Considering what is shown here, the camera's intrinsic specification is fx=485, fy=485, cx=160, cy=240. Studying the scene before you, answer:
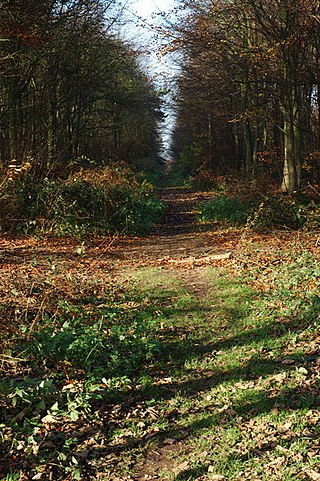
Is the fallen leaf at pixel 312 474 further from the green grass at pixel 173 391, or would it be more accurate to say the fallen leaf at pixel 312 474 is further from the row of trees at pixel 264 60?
the row of trees at pixel 264 60

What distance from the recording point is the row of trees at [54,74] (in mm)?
13453

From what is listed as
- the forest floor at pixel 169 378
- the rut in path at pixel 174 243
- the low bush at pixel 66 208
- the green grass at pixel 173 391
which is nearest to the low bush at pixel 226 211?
the rut in path at pixel 174 243

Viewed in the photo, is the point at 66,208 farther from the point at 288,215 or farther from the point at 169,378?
the point at 169,378

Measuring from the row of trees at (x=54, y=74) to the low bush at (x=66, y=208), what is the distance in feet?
4.67

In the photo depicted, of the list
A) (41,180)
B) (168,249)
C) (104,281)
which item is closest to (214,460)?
(104,281)

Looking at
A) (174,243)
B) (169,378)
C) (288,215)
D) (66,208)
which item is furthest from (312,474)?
(66,208)

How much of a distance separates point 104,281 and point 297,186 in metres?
8.93

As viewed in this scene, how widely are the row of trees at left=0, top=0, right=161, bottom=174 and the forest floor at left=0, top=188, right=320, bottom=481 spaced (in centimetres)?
758

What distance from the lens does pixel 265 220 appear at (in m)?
12.5

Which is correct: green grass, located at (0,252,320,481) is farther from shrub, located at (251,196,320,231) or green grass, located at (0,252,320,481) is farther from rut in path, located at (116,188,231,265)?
shrub, located at (251,196,320,231)

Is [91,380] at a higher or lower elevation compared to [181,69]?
lower

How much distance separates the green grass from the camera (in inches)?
144

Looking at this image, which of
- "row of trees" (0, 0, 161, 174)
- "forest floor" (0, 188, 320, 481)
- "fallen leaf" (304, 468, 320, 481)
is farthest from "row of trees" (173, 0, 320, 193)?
"fallen leaf" (304, 468, 320, 481)

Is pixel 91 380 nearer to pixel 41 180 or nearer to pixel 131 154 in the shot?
pixel 41 180
